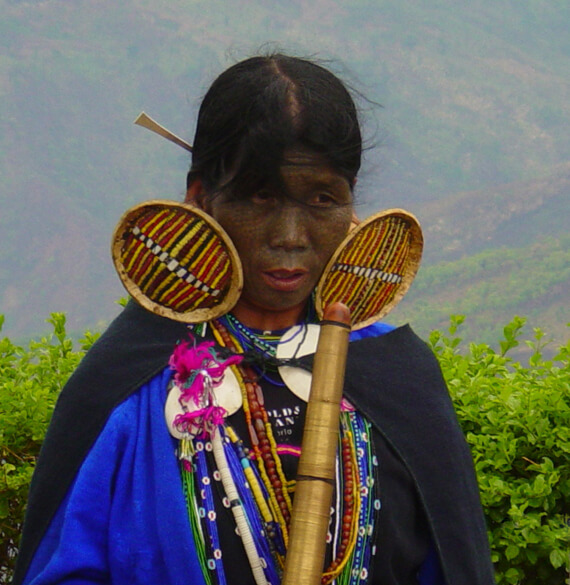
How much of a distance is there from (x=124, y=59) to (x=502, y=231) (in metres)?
12.8

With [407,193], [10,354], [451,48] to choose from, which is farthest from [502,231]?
[10,354]

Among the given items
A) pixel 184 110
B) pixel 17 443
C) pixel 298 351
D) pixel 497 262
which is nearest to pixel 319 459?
pixel 298 351

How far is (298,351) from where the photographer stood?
2.35m

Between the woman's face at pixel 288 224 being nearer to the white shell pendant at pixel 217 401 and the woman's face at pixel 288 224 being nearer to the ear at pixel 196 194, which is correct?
the ear at pixel 196 194

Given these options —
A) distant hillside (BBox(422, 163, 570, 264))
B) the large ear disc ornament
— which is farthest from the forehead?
distant hillside (BBox(422, 163, 570, 264))

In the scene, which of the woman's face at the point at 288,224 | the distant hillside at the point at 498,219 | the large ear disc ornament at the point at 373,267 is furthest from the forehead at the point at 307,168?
the distant hillside at the point at 498,219

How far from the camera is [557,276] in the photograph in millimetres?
27953

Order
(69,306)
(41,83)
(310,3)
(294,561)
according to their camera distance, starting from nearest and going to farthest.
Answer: (294,561), (69,306), (41,83), (310,3)

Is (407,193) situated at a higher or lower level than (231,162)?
higher

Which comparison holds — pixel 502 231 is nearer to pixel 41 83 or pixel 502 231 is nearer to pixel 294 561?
pixel 41 83

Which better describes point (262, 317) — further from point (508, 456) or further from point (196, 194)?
point (508, 456)

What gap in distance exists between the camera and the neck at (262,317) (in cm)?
237

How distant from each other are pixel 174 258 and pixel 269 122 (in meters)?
0.32

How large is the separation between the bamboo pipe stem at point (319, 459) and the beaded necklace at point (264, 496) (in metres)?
0.13
